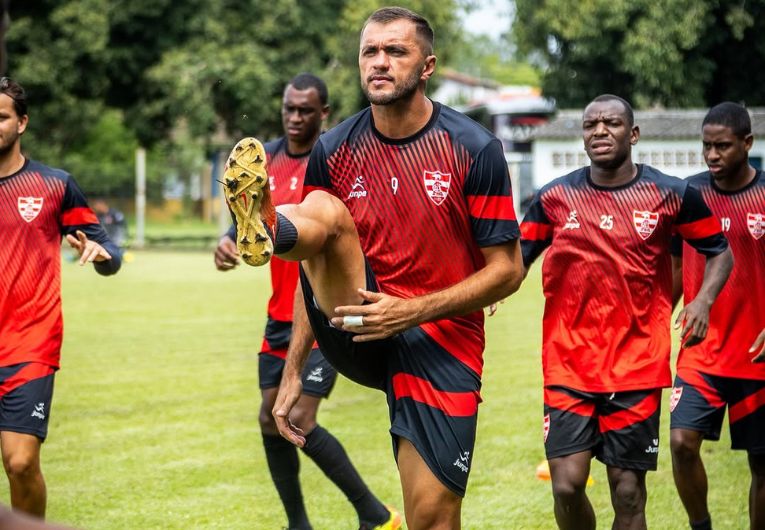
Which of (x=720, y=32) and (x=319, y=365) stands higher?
(x=720, y=32)

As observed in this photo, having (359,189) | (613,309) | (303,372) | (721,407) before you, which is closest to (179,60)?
(303,372)

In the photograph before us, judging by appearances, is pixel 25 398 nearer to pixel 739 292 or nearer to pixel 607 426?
pixel 607 426

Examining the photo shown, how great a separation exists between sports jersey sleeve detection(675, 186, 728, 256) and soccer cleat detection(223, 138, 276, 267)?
10.1ft

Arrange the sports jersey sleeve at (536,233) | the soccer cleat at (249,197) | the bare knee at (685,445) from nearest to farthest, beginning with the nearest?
the soccer cleat at (249,197)
the sports jersey sleeve at (536,233)
the bare knee at (685,445)

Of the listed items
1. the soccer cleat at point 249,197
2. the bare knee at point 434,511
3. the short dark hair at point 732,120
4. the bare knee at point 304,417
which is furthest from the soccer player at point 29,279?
the short dark hair at point 732,120

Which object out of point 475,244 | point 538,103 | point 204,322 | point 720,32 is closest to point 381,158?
point 475,244

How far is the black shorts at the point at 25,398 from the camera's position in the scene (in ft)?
19.9

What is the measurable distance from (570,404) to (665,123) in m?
44.5

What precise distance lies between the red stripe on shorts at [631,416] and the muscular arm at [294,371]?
5.93 feet

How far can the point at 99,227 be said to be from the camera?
6621 mm

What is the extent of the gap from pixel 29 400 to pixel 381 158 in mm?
2386

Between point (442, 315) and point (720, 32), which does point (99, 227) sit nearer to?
point (442, 315)

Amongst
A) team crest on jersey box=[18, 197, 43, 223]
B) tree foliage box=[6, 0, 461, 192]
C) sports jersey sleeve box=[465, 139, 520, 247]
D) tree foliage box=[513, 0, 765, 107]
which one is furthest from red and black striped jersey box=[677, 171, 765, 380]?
tree foliage box=[6, 0, 461, 192]

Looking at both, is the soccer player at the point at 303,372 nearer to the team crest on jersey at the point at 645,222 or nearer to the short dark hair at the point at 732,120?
the team crest on jersey at the point at 645,222
